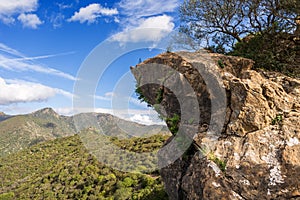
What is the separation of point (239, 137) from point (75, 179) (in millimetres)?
80065

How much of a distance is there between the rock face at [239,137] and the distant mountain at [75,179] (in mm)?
20380

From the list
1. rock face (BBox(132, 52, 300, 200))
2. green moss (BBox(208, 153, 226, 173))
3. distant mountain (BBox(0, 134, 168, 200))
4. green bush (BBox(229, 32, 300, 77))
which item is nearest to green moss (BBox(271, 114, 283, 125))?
rock face (BBox(132, 52, 300, 200))

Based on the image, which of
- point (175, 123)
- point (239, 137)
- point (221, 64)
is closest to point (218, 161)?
point (239, 137)

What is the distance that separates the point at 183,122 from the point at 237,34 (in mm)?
7506

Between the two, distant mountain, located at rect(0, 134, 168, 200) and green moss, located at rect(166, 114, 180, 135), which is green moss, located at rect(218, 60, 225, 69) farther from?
distant mountain, located at rect(0, 134, 168, 200)

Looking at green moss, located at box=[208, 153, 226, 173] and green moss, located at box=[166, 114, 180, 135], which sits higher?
green moss, located at box=[166, 114, 180, 135]

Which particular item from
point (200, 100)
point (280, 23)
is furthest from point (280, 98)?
point (280, 23)

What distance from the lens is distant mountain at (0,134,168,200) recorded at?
5980cm

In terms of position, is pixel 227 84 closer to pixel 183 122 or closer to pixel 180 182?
pixel 183 122

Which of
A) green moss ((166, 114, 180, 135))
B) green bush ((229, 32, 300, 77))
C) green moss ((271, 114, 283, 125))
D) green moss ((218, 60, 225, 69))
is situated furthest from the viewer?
green bush ((229, 32, 300, 77))

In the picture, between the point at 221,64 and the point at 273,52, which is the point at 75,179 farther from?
the point at 273,52

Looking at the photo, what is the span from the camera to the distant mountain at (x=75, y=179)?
196 ft

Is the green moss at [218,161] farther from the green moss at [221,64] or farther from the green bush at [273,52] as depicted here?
the green bush at [273,52]

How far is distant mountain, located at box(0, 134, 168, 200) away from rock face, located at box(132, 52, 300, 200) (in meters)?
20.4
